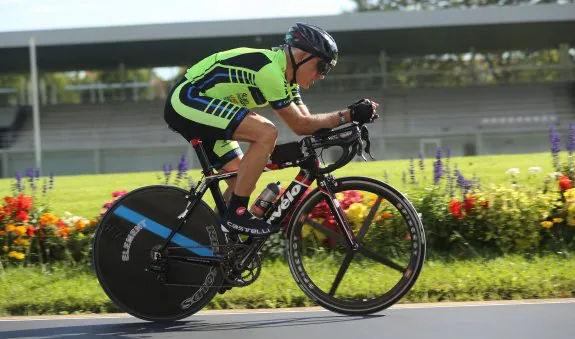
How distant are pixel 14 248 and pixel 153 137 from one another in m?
27.0

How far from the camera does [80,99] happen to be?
37312 millimetres

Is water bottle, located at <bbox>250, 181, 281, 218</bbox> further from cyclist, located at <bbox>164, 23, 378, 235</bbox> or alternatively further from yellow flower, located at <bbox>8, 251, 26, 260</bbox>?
yellow flower, located at <bbox>8, 251, 26, 260</bbox>

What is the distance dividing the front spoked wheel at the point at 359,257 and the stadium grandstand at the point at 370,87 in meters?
24.8

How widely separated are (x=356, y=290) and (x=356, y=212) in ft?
1.66

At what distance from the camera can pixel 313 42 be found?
4664mm

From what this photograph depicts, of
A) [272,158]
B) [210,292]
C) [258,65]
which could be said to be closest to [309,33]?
[258,65]

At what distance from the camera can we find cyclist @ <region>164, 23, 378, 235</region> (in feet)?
15.1

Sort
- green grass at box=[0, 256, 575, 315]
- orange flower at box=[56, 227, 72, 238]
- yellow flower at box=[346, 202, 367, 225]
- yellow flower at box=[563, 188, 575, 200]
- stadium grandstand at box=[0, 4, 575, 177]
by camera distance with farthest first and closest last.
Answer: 1. stadium grandstand at box=[0, 4, 575, 177]
2. orange flower at box=[56, 227, 72, 238]
3. yellow flower at box=[563, 188, 575, 200]
4. green grass at box=[0, 256, 575, 315]
5. yellow flower at box=[346, 202, 367, 225]

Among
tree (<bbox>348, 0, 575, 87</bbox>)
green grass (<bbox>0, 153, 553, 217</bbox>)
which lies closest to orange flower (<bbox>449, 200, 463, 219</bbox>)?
green grass (<bbox>0, 153, 553, 217</bbox>)

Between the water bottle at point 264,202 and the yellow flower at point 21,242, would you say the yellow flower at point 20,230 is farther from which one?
the water bottle at point 264,202

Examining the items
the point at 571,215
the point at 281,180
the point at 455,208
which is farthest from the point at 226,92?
the point at 281,180

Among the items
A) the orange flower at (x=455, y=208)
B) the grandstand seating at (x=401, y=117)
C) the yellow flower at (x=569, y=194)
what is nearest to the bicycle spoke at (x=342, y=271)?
the orange flower at (x=455, y=208)

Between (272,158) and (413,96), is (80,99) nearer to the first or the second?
(413,96)

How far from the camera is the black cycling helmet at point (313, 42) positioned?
15.3ft
